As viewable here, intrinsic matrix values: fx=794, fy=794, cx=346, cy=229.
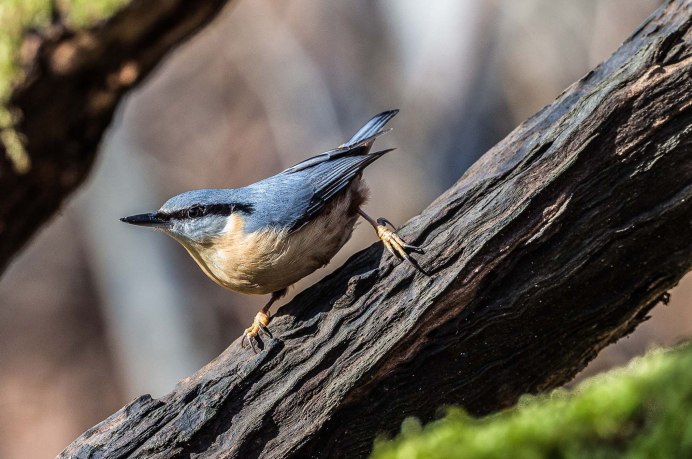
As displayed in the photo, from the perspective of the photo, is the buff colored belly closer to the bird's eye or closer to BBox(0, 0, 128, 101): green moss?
the bird's eye

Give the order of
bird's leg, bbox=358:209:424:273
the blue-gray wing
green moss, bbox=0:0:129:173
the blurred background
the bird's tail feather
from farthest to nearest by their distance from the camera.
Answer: the blurred background < the bird's tail feather < the blue-gray wing < green moss, bbox=0:0:129:173 < bird's leg, bbox=358:209:424:273

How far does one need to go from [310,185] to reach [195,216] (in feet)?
1.66

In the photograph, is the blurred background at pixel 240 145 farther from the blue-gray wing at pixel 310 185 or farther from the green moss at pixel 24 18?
the green moss at pixel 24 18

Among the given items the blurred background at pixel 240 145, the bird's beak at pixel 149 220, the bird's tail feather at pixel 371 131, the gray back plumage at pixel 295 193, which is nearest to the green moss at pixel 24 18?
the bird's beak at pixel 149 220

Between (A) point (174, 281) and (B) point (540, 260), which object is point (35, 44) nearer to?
(B) point (540, 260)

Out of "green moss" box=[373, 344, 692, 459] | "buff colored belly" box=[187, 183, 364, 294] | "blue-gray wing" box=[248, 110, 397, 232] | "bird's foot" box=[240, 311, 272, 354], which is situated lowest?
"green moss" box=[373, 344, 692, 459]

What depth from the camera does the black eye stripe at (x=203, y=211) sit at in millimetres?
3338

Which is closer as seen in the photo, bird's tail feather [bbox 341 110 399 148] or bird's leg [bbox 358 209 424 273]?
bird's leg [bbox 358 209 424 273]

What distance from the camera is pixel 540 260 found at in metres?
2.48

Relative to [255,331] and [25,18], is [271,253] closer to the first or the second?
[255,331]

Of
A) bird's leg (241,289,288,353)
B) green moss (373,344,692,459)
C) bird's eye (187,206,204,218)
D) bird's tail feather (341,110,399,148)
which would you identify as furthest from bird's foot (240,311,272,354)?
green moss (373,344,692,459)

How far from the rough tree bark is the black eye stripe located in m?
0.44

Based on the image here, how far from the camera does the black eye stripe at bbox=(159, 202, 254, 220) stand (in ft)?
11.0

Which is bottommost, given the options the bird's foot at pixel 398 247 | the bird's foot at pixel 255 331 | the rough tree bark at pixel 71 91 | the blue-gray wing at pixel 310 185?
the bird's foot at pixel 398 247
